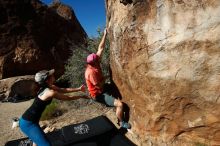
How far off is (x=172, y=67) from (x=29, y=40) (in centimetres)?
982

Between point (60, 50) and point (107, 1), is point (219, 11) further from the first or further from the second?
point (60, 50)

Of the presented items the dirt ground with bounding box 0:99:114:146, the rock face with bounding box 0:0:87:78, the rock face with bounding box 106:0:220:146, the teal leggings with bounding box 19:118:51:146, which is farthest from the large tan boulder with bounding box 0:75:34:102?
the rock face with bounding box 106:0:220:146

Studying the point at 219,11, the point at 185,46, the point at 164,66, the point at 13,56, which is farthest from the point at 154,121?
the point at 13,56

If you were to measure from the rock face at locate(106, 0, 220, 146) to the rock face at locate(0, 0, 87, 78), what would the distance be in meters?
7.65

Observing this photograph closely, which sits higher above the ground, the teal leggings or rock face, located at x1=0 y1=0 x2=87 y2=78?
rock face, located at x1=0 y1=0 x2=87 y2=78

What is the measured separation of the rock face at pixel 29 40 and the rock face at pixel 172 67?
7.65 m

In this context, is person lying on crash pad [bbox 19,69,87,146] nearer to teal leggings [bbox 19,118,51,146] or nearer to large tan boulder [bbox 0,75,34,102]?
teal leggings [bbox 19,118,51,146]

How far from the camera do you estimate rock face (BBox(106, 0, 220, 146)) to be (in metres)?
4.76

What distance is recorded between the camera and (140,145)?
596cm

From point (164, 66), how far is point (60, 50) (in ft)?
33.6

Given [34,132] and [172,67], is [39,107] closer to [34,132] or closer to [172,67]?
[34,132]

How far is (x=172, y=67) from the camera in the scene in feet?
16.7

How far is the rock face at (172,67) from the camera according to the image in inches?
187

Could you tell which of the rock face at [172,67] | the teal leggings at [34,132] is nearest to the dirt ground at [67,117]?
the rock face at [172,67]
